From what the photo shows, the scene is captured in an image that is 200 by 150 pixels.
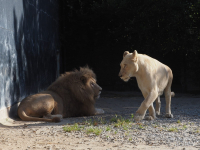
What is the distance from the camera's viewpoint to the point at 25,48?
872 cm

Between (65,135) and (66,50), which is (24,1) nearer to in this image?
(65,135)

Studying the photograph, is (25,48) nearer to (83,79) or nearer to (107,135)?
(83,79)

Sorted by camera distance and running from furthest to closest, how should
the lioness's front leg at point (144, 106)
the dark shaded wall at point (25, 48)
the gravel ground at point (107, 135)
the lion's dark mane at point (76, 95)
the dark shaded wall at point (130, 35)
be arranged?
the dark shaded wall at point (130, 35), the lion's dark mane at point (76, 95), the dark shaded wall at point (25, 48), the lioness's front leg at point (144, 106), the gravel ground at point (107, 135)

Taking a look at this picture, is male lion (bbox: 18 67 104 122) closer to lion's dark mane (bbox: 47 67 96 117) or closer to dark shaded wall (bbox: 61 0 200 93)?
lion's dark mane (bbox: 47 67 96 117)

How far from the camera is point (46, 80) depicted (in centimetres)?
1154

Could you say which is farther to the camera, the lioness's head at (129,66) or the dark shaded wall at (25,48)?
the dark shaded wall at (25,48)

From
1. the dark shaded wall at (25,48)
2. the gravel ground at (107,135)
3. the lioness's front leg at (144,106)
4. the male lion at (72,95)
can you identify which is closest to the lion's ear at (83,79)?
the male lion at (72,95)

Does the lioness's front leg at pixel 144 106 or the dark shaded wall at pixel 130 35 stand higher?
the dark shaded wall at pixel 130 35

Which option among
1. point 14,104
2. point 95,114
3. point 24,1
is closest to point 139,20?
point 24,1

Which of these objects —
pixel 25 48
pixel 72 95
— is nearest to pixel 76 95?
pixel 72 95

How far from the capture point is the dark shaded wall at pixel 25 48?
23.2 ft

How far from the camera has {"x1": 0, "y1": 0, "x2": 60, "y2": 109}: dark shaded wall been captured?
23.2 feet

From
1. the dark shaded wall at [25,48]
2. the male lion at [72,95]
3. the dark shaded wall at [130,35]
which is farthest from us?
the dark shaded wall at [130,35]

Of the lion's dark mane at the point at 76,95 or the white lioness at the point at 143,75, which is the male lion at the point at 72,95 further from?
the white lioness at the point at 143,75
